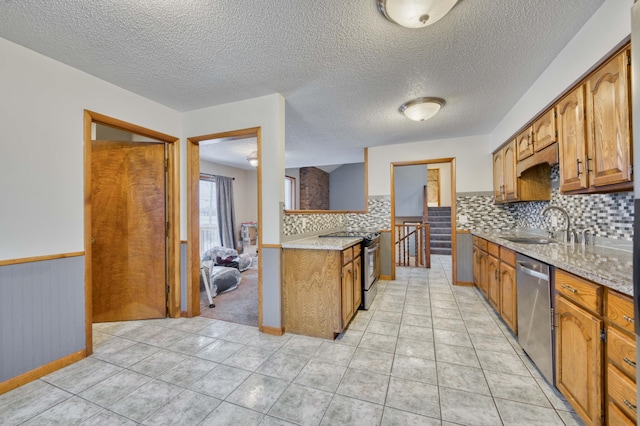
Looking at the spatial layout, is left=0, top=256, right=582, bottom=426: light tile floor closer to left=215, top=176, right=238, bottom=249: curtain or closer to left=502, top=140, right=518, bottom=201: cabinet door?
left=502, top=140, right=518, bottom=201: cabinet door

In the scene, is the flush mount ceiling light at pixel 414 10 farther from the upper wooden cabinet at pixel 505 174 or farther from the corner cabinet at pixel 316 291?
the upper wooden cabinet at pixel 505 174

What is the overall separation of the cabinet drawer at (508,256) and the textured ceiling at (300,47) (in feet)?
5.09

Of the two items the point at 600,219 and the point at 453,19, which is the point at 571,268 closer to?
the point at 600,219

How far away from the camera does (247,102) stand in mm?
2586

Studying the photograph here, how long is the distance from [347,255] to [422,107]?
5.59 feet

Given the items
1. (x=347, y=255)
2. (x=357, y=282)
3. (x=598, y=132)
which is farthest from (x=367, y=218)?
(x=598, y=132)

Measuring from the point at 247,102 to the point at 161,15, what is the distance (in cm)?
112

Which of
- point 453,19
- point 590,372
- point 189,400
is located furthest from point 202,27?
point 590,372

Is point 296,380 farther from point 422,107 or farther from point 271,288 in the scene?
point 422,107

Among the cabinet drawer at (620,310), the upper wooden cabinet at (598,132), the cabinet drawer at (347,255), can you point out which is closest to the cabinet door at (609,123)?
the upper wooden cabinet at (598,132)

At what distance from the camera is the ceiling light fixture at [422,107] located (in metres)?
2.59

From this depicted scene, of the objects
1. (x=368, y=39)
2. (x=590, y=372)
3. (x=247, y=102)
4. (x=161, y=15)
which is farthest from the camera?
(x=247, y=102)

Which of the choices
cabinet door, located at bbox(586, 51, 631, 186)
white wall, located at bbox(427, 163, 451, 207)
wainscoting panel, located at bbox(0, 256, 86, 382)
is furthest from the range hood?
white wall, located at bbox(427, 163, 451, 207)

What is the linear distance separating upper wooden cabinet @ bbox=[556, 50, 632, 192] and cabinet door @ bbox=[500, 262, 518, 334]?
0.83 m
